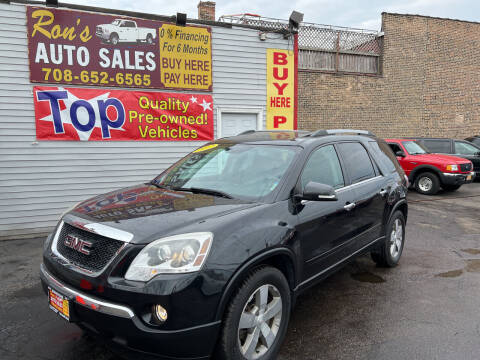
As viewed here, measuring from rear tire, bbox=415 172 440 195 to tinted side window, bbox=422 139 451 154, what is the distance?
6.43ft

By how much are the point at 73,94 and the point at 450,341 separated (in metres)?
6.75

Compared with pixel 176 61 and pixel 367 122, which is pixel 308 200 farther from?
pixel 367 122

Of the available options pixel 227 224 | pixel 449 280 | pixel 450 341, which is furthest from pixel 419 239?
pixel 227 224

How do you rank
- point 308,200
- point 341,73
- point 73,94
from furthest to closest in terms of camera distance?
point 341,73
point 73,94
point 308,200

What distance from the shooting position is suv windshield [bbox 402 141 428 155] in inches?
460

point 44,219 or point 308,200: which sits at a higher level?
point 308,200

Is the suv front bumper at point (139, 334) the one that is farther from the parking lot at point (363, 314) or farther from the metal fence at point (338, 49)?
the metal fence at point (338, 49)

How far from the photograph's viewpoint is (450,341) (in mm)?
2969

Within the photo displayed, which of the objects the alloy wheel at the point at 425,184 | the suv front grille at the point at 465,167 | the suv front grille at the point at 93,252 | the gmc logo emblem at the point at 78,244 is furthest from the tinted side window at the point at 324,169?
the suv front grille at the point at 465,167

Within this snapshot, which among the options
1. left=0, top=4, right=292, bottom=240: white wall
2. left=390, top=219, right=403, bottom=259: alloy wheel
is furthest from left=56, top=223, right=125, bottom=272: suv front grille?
left=0, top=4, right=292, bottom=240: white wall

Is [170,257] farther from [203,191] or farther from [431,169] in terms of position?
[431,169]

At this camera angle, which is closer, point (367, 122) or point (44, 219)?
point (44, 219)

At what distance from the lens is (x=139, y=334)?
2047 millimetres

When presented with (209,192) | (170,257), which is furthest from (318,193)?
(170,257)
